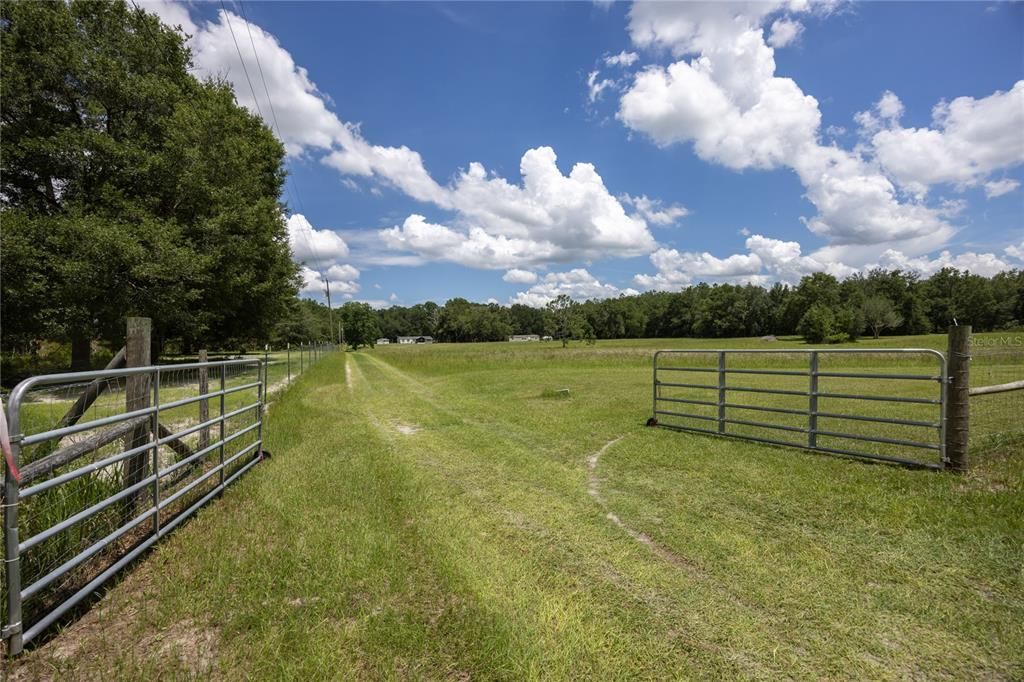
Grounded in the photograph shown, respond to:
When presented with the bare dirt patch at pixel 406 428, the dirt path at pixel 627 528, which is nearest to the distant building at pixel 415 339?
the bare dirt patch at pixel 406 428

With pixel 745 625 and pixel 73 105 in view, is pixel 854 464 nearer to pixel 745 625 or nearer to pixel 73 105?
pixel 745 625

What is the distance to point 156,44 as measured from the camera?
2127 centimetres

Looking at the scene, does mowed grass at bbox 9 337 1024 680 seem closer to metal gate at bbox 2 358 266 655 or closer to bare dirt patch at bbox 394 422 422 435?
metal gate at bbox 2 358 266 655

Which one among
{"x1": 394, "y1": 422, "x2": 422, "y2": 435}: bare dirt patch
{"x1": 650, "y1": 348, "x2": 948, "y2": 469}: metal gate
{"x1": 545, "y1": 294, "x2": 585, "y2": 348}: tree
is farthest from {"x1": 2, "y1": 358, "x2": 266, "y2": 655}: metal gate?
{"x1": 545, "y1": 294, "x2": 585, "y2": 348}: tree

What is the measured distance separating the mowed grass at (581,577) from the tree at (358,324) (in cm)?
11745

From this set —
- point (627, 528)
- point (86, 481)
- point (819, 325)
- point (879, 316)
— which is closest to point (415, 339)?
point (819, 325)

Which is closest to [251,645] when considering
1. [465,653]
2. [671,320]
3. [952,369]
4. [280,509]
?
[465,653]

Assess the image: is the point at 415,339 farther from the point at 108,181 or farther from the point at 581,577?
the point at 581,577

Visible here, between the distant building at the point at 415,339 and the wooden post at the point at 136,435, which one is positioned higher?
the wooden post at the point at 136,435

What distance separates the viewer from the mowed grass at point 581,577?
8.33 ft

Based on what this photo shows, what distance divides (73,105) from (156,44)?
4.84m

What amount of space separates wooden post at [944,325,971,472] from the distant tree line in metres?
72.5

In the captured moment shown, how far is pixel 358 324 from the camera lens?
11881 cm

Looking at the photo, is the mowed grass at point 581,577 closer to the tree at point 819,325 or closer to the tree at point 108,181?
the tree at point 108,181
